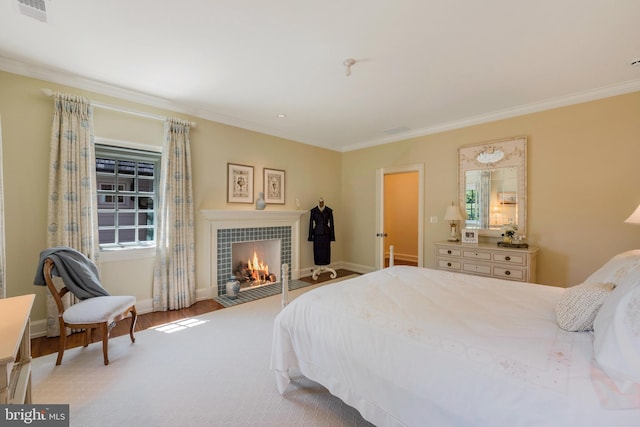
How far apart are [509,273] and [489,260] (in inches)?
9.8

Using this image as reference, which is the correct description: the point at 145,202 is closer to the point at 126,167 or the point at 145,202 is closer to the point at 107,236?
the point at 126,167

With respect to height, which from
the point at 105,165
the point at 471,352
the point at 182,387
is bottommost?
the point at 182,387

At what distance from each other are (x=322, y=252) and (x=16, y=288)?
395cm

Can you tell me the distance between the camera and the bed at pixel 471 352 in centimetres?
97

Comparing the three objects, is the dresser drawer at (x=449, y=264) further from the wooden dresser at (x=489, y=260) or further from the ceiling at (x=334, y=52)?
the ceiling at (x=334, y=52)

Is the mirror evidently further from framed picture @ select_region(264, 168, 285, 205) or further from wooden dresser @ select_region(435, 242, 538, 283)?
framed picture @ select_region(264, 168, 285, 205)

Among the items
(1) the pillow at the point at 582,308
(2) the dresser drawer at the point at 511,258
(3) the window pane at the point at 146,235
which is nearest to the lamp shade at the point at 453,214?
(2) the dresser drawer at the point at 511,258

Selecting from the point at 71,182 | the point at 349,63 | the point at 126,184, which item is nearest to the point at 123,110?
the point at 126,184

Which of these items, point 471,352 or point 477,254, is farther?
point 477,254

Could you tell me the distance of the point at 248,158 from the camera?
4418 mm

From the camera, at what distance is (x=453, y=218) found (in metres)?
4.02

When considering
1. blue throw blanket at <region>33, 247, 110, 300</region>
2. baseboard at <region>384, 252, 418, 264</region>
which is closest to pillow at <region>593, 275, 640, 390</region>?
blue throw blanket at <region>33, 247, 110, 300</region>

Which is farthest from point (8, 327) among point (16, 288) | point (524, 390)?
point (16, 288)

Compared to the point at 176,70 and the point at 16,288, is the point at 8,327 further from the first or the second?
the point at 176,70
